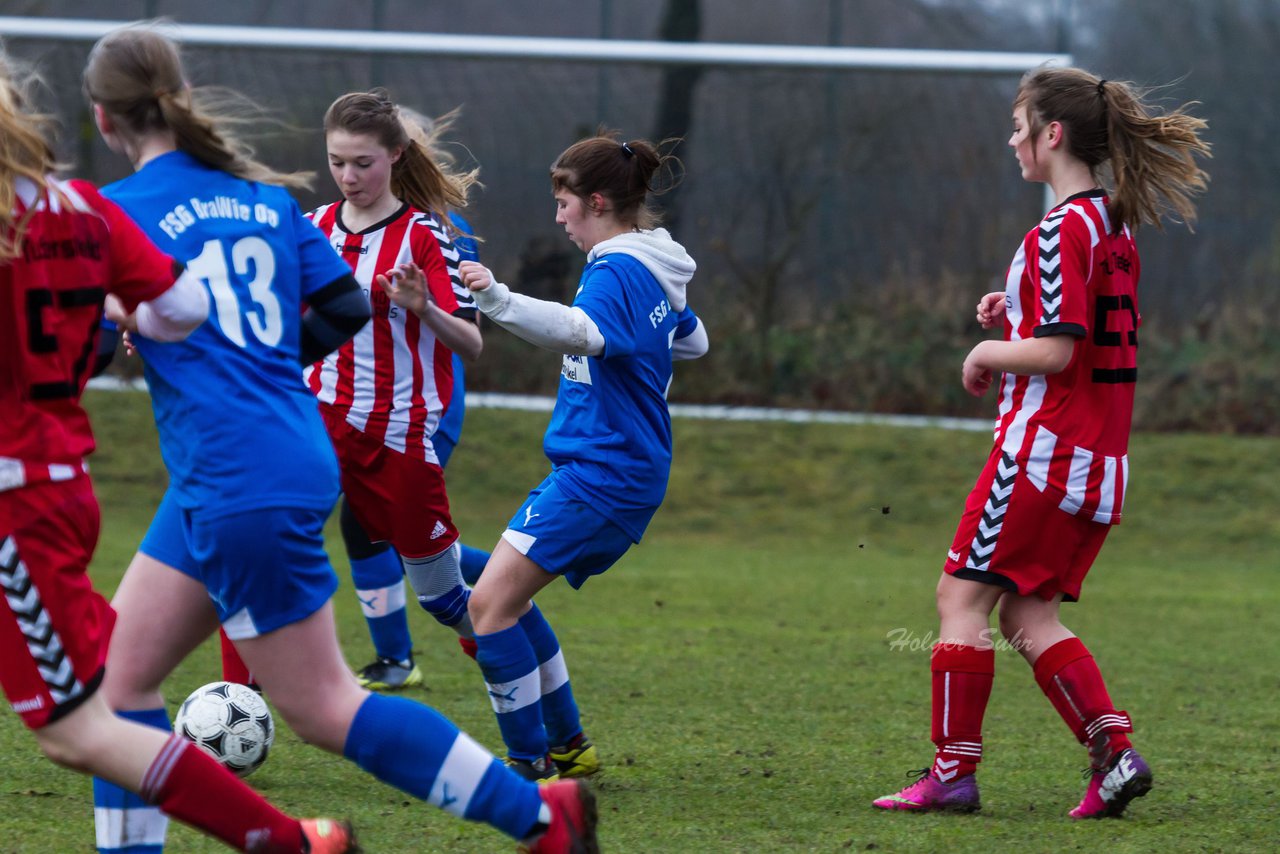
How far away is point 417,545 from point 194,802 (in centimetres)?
193

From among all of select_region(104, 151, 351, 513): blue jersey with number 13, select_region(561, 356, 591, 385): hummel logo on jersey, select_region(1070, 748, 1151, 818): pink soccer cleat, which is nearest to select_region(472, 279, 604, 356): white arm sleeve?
select_region(561, 356, 591, 385): hummel logo on jersey

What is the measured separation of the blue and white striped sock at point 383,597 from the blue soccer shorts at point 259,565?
2.61 metres

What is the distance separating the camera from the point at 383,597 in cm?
535

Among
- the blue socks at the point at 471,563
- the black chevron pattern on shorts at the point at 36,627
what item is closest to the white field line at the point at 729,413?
the blue socks at the point at 471,563

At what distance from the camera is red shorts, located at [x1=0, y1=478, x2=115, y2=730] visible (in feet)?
8.22

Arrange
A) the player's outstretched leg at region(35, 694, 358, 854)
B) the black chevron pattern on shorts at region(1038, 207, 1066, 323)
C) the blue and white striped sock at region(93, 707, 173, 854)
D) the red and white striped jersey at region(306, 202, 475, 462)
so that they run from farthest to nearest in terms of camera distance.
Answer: the red and white striped jersey at region(306, 202, 475, 462) < the black chevron pattern on shorts at region(1038, 207, 1066, 323) < the blue and white striped sock at region(93, 707, 173, 854) < the player's outstretched leg at region(35, 694, 358, 854)

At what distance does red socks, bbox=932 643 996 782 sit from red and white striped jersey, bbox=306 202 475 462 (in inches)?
69.6

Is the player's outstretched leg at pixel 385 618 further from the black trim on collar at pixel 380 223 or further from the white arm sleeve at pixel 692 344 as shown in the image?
the white arm sleeve at pixel 692 344

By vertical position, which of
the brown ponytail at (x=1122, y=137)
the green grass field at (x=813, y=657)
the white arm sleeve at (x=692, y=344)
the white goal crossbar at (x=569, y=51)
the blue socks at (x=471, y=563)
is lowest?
the green grass field at (x=813, y=657)

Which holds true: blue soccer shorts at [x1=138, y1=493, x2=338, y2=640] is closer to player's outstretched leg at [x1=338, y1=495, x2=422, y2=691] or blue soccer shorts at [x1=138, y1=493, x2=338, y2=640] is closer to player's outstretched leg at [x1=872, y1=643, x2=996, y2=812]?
player's outstretched leg at [x1=872, y1=643, x2=996, y2=812]

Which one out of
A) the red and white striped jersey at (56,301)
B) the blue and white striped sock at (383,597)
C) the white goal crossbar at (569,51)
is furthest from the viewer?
the white goal crossbar at (569,51)

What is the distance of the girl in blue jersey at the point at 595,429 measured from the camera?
3.88 meters

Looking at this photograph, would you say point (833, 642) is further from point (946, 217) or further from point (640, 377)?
point (946, 217)

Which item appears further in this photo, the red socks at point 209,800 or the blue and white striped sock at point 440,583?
the blue and white striped sock at point 440,583
